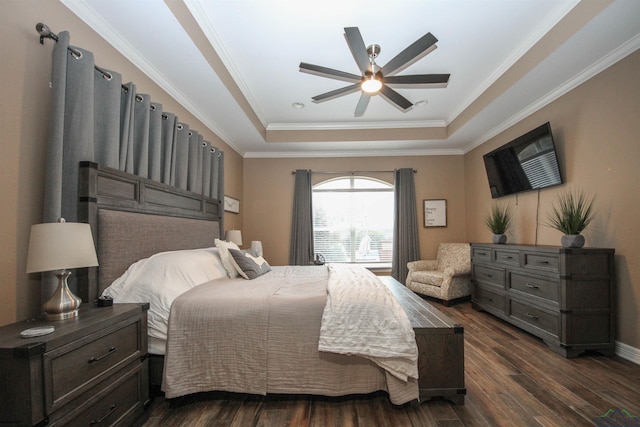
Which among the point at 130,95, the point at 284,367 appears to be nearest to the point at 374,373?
the point at 284,367

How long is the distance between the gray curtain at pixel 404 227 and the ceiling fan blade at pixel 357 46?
10.2ft

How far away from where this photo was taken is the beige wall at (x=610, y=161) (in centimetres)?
235

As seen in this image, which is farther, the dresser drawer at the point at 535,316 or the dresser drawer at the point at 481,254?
the dresser drawer at the point at 481,254

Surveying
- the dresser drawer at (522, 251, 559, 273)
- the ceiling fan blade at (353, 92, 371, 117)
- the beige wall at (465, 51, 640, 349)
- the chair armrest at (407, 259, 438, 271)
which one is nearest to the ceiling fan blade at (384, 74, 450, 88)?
the ceiling fan blade at (353, 92, 371, 117)

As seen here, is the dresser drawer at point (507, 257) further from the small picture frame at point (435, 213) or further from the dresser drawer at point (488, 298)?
the small picture frame at point (435, 213)

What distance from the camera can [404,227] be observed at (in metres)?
5.10

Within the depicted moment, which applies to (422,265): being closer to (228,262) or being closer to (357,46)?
(228,262)

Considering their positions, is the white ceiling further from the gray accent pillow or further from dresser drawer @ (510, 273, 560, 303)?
dresser drawer @ (510, 273, 560, 303)

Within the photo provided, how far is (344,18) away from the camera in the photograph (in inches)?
93.5

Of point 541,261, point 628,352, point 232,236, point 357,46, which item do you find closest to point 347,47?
point 357,46

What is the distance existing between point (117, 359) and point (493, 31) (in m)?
3.78

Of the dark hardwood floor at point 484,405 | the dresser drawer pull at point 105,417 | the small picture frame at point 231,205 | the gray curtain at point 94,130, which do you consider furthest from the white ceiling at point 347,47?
the dark hardwood floor at point 484,405

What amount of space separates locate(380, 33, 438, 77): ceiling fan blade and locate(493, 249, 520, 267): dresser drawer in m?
2.39

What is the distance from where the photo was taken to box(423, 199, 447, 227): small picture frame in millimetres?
5195
